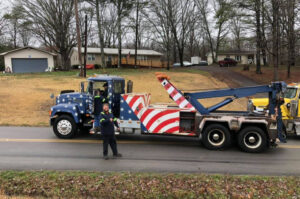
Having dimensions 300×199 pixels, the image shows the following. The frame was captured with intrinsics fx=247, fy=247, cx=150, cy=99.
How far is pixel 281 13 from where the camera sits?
21250 mm

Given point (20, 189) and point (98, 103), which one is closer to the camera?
point (20, 189)

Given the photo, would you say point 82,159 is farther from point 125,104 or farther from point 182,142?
point 182,142

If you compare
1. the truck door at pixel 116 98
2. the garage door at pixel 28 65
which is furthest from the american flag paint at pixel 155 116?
the garage door at pixel 28 65

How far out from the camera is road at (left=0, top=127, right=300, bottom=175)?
6477 millimetres

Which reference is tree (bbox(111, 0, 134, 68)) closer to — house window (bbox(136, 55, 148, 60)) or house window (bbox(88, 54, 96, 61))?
house window (bbox(88, 54, 96, 61))

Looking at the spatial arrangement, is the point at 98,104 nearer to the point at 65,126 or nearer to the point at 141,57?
the point at 65,126

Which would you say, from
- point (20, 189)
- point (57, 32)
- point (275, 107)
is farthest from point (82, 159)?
point (57, 32)

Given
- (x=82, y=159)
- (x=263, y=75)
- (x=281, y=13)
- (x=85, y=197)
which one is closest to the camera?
(x=85, y=197)

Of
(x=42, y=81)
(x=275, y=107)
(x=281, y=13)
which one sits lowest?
(x=275, y=107)

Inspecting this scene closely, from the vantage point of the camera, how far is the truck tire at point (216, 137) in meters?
8.02

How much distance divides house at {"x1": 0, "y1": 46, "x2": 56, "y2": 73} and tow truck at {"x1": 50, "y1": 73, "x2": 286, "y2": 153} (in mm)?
34791

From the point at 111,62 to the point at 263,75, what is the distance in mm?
25491

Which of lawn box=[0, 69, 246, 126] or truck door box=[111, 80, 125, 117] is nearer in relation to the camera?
truck door box=[111, 80, 125, 117]

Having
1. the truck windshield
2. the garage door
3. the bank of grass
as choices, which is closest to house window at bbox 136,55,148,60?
the garage door
